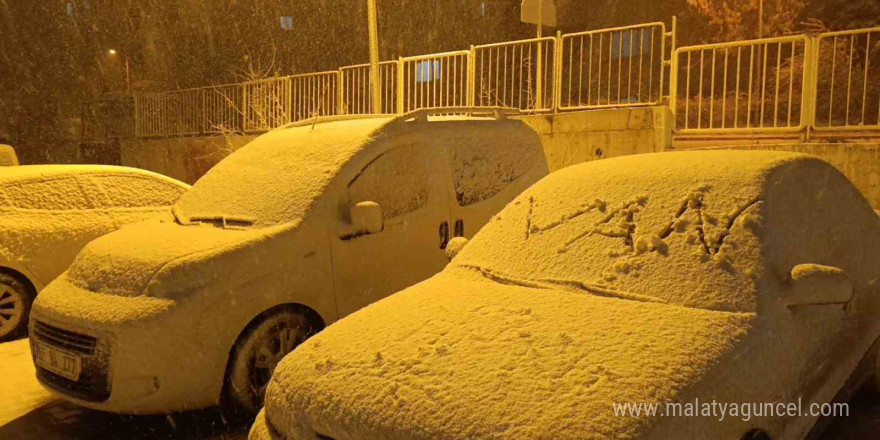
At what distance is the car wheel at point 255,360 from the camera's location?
13.4ft

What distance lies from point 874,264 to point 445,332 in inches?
85.3

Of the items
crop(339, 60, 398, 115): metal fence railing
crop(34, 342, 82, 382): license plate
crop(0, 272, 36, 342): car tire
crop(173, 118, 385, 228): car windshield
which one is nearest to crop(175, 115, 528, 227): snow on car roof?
crop(173, 118, 385, 228): car windshield

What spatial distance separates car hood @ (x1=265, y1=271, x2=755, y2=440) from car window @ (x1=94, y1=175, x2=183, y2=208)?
4.91m

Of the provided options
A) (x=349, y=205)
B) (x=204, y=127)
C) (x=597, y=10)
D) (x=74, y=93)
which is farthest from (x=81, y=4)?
(x=349, y=205)

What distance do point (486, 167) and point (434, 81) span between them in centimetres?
635

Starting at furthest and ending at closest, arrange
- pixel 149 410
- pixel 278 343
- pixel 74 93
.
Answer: pixel 74 93 < pixel 278 343 < pixel 149 410

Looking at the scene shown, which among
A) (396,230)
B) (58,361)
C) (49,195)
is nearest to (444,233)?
(396,230)

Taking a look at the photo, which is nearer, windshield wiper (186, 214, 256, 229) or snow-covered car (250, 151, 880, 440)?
snow-covered car (250, 151, 880, 440)

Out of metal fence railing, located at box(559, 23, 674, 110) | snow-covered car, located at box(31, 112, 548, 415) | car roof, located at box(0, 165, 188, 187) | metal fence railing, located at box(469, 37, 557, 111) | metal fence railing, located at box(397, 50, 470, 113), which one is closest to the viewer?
snow-covered car, located at box(31, 112, 548, 415)

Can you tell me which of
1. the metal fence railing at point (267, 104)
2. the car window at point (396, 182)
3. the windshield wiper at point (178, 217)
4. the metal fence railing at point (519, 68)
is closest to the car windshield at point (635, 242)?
the car window at point (396, 182)

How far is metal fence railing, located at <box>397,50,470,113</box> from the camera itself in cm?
1122

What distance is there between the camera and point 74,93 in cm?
2631

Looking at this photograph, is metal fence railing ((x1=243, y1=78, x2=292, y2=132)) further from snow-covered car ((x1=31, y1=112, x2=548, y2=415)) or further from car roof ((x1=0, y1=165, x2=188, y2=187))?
snow-covered car ((x1=31, y1=112, x2=548, y2=415))

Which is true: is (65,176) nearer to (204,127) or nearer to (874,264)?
(874,264)
